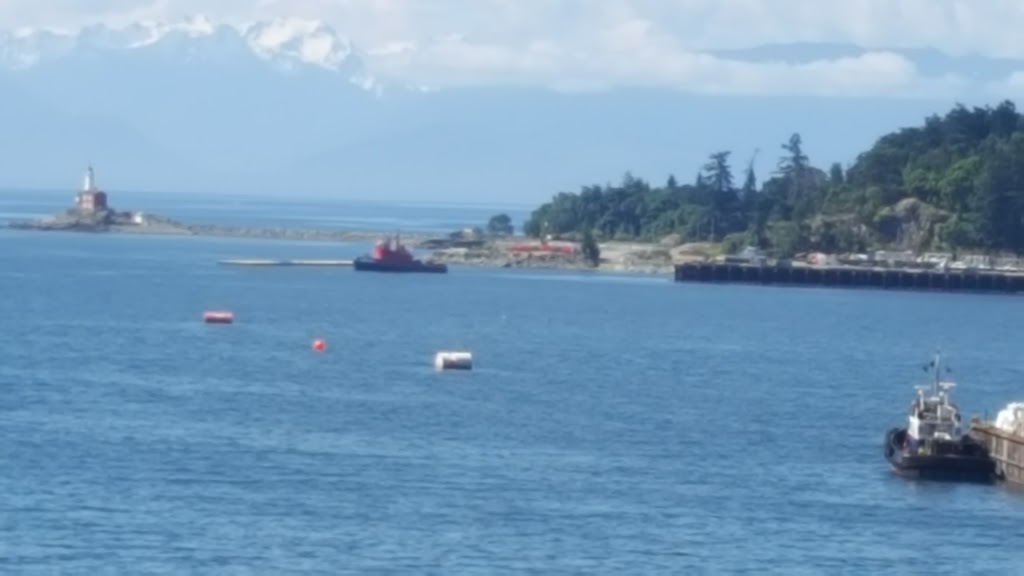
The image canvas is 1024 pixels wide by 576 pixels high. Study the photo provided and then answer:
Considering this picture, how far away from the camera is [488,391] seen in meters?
83.6

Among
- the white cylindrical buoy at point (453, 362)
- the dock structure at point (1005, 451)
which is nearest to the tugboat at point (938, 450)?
the dock structure at point (1005, 451)

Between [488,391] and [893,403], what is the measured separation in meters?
13.0

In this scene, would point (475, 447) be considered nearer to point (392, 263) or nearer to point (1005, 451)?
point (1005, 451)

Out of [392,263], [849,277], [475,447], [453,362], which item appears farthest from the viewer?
[392,263]

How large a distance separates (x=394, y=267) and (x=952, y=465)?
117188 mm

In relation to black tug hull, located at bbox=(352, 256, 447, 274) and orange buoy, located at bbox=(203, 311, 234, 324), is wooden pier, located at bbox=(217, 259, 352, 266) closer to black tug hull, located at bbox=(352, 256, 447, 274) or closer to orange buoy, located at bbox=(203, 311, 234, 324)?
black tug hull, located at bbox=(352, 256, 447, 274)

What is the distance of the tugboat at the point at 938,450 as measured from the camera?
63531mm

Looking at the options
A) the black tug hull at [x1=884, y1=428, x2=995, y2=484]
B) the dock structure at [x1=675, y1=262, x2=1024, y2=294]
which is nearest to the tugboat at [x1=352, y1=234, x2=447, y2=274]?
the dock structure at [x1=675, y1=262, x2=1024, y2=294]

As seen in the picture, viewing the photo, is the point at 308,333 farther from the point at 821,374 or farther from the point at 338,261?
the point at 338,261

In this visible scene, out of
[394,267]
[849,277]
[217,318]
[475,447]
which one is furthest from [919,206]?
[475,447]

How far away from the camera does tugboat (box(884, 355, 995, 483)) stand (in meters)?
63.5

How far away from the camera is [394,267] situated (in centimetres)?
17925

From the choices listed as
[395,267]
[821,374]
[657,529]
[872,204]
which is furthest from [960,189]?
[657,529]

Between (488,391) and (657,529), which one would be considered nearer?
(657,529)
